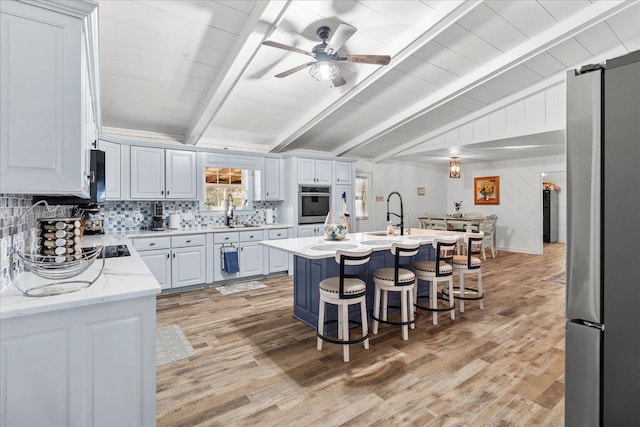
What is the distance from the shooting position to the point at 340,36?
265 centimetres

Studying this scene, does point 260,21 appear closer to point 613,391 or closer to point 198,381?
point 198,381

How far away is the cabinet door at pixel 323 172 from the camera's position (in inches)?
234

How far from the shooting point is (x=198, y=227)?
5227 mm

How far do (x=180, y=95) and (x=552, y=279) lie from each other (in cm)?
605

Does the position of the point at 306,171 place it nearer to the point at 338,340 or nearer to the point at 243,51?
the point at 243,51

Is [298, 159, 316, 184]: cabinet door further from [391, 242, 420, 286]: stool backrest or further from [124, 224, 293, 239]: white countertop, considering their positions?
[391, 242, 420, 286]: stool backrest

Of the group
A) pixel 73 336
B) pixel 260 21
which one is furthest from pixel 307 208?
pixel 73 336

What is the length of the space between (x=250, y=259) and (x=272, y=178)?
1.48 meters

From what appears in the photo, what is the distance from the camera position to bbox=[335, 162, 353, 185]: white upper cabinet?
246 inches

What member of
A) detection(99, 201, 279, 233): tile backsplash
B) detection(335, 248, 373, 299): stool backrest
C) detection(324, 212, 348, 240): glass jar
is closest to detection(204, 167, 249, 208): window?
detection(99, 201, 279, 233): tile backsplash

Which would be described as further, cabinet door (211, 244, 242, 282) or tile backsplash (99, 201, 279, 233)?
cabinet door (211, 244, 242, 282)

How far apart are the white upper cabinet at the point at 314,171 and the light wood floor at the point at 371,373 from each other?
264 cm

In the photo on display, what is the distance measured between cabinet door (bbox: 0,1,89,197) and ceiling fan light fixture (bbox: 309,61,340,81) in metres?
1.92

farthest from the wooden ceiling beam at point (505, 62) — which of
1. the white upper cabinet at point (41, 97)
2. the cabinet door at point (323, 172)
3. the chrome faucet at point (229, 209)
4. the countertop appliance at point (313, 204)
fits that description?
the white upper cabinet at point (41, 97)
